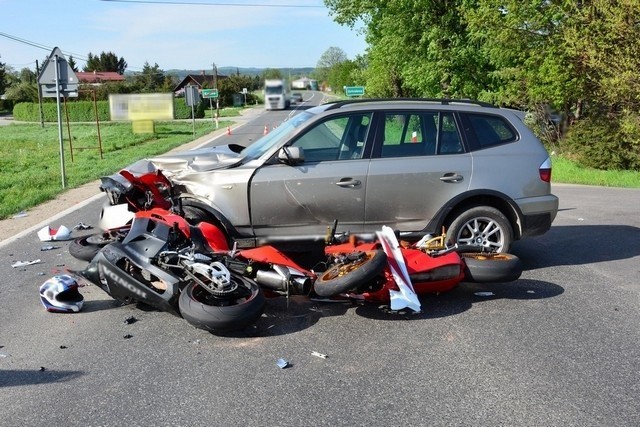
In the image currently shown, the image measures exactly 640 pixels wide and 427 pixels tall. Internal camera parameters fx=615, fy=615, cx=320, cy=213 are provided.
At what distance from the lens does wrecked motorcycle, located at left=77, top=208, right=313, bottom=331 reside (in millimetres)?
4805

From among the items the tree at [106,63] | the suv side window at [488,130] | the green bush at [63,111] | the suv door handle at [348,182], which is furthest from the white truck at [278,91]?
the tree at [106,63]

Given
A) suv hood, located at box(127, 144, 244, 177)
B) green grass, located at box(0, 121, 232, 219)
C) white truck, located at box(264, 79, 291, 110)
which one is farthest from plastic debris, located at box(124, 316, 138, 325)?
white truck, located at box(264, 79, 291, 110)

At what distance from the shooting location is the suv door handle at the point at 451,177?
21.1 ft

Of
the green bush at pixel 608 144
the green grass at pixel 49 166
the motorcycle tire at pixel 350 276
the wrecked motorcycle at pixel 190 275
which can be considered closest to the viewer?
the wrecked motorcycle at pixel 190 275

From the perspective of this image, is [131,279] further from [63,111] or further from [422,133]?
[63,111]

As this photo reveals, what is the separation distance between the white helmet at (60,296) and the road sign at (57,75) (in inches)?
377

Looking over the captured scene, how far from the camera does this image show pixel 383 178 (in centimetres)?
636

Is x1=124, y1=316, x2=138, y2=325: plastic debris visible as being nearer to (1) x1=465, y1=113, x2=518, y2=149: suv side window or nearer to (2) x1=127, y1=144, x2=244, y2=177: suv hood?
(2) x1=127, y1=144, x2=244, y2=177: suv hood

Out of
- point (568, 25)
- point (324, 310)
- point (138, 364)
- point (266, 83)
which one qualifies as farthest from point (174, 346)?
Answer: point (266, 83)

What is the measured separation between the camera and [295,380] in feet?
13.6

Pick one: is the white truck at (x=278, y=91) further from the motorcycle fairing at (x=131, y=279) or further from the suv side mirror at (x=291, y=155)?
the motorcycle fairing at (x=131, y=279)

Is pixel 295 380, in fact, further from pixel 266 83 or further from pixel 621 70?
pixel 266 83

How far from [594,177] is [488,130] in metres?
10.3

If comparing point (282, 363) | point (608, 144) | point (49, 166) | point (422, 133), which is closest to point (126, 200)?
point (282, 363)
